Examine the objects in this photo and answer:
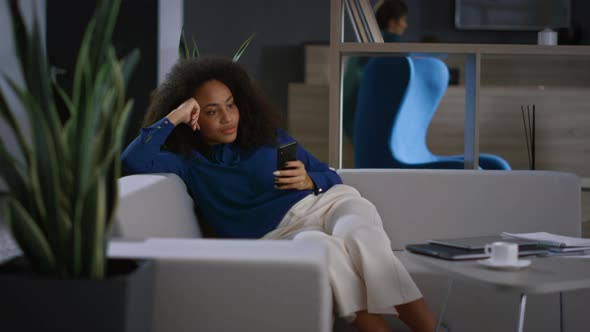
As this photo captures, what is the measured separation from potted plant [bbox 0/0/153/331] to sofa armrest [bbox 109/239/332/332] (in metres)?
0.11

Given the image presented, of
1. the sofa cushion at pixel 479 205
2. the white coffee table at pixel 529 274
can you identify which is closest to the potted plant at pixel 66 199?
the white coffee table at pixel 529 274

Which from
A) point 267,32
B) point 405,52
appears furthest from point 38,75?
point 267,32

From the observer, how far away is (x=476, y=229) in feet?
9.20

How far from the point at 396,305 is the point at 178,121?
3.22 ft

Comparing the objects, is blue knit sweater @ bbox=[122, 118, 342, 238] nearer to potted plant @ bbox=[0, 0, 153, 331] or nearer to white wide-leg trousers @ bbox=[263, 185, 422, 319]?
white wide-leg trousers @ bbox=[263, 185, 422, 319]

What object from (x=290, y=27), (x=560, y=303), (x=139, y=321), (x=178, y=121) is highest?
(x=290, y=27)

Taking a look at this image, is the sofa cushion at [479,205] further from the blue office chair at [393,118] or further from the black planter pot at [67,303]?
the black planter pot at [67,303]

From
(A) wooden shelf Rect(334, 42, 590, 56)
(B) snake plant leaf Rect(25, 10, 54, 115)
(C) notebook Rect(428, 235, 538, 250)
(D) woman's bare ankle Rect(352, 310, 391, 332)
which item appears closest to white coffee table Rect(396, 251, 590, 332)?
(C) notebook Rect(428, 235, 538, 250)

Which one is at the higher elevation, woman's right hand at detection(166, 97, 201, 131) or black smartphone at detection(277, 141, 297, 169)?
woman's right hand at detection(166, 97, 201, 131)

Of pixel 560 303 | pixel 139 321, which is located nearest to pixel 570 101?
pixel 560 303

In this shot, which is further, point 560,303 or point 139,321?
point 560,303

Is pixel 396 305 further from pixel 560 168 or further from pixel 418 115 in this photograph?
pixel 560 168

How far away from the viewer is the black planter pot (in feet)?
4.17

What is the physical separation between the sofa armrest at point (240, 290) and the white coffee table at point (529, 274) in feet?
1.22
